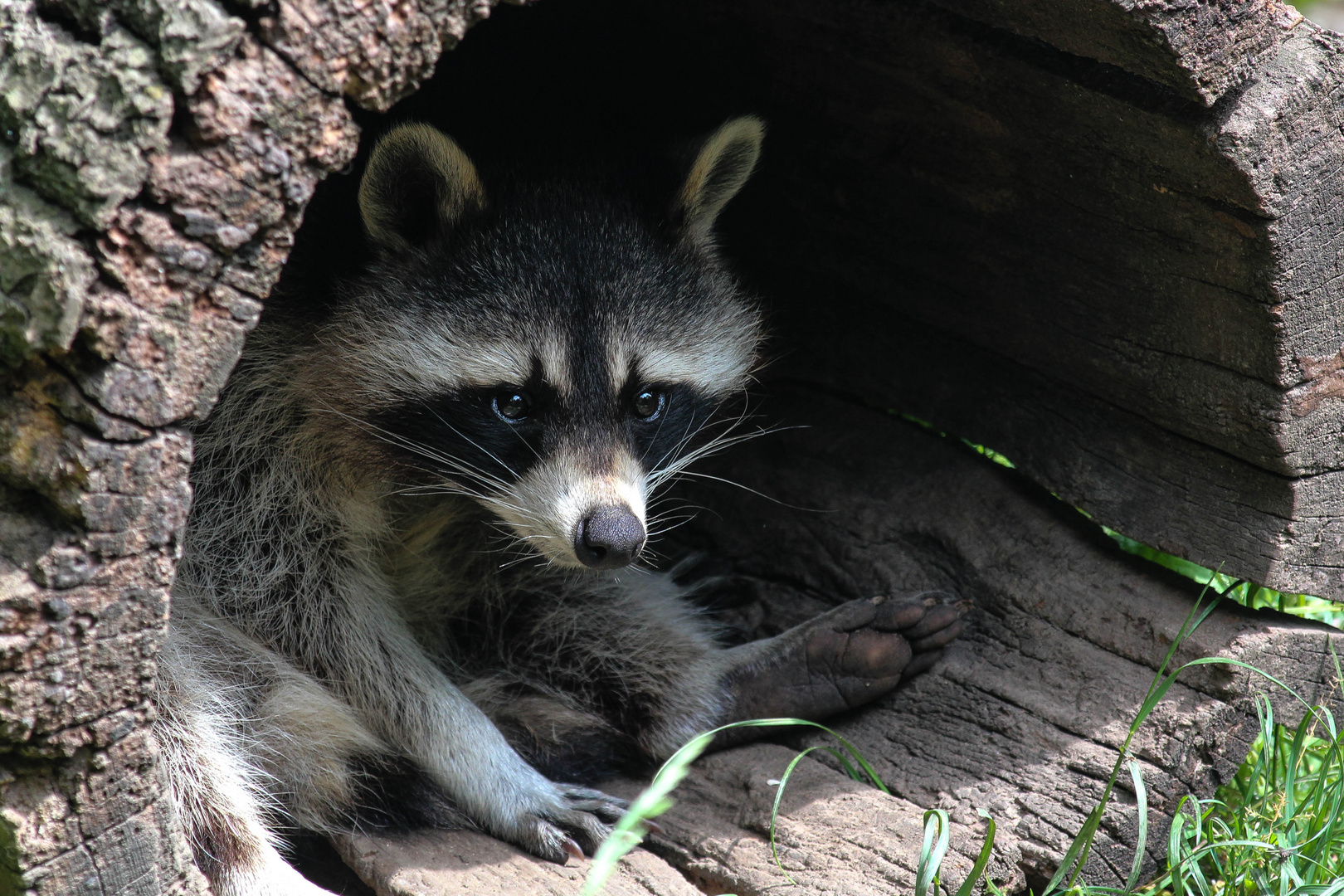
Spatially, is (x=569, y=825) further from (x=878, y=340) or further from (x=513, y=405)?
(x=878, y=340)

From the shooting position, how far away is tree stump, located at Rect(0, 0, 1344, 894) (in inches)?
56.9

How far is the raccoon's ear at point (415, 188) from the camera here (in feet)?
7.43

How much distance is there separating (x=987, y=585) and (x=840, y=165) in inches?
46.5

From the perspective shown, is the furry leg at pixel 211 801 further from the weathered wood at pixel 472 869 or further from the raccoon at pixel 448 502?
the weathered wood at pixel 472 869

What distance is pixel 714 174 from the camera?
2.72 m

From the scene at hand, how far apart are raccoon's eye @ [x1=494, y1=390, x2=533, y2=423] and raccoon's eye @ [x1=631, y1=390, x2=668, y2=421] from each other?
261 mm

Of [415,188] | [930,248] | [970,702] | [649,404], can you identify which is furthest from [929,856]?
[415,188]

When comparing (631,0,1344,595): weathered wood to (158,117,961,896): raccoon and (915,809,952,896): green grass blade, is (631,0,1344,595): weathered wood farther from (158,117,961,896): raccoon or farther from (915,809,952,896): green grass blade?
(915,809,952,896): green grass blade

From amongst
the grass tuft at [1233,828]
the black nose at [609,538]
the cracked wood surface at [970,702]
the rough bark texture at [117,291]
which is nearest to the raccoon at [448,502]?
the black nose at [609,538]

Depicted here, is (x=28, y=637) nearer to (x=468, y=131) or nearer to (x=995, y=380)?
(x=468, y=131)

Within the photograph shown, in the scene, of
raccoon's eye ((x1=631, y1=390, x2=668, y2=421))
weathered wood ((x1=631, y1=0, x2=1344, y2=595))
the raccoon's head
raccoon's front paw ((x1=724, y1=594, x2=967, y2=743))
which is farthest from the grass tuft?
raccoon's eye ((x1=631, y1=390, x2=668, y2=421))

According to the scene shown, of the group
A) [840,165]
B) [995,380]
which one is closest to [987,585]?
[995,380]

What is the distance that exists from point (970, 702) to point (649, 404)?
1.07 metres

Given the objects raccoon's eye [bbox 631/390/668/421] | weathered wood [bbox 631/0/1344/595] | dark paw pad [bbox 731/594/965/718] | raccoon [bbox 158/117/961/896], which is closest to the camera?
weathered wood [bbox 631/0/1344/595]
